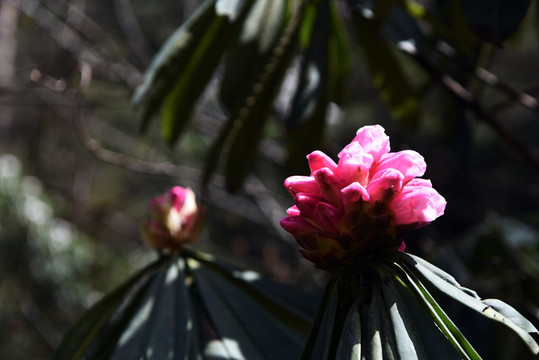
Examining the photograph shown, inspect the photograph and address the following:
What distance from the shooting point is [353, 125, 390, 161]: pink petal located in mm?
532

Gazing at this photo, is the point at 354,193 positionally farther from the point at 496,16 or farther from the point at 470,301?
the point at 496,16

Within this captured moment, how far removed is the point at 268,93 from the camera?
0.98 m

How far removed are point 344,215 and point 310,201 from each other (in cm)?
4

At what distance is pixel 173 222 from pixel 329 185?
341 mm

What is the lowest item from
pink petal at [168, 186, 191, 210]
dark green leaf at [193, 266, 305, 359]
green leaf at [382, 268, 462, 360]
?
dark green leaf at [193, 266, 305, 359]

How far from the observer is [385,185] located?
0.50 meters

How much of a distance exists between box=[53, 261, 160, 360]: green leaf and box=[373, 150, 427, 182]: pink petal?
0.39 m

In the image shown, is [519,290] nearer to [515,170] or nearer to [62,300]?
[62,300]

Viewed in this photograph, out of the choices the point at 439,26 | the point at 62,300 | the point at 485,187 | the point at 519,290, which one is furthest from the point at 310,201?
the point at 485,187

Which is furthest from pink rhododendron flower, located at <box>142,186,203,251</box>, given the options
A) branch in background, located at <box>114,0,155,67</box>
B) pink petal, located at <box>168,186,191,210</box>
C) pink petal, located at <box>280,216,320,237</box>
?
branch in background, located at <box>114,0,155,67</box>

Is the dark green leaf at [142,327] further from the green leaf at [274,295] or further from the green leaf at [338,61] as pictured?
the green leaf at [338,61]

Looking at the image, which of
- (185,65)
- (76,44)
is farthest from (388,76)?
(76,44)

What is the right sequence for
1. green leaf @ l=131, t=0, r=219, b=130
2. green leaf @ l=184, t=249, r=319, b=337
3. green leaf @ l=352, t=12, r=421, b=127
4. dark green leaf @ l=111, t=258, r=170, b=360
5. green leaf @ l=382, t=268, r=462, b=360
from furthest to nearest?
green leaf @ l=352, t=12, r=421, b=127, green leaf @ l=131, t=0, r=219, b=130, green leaf @ l=184, t=249, r=319, b=337, dark green leaf @ l=111, t=258, r=170, b=360, green leaf @ l=382, t=268, r=462, b=360

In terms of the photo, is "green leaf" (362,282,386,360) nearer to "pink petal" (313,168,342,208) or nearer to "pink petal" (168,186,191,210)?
"pink petal" (313,168,342,208)
